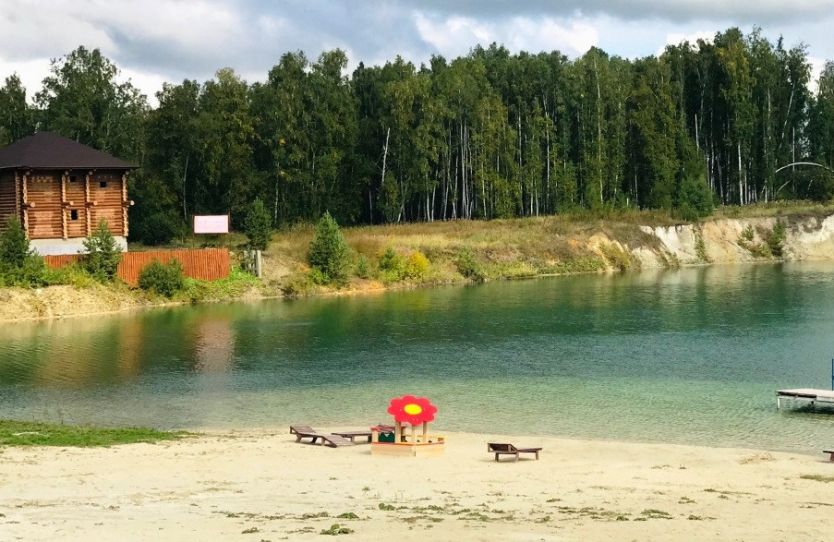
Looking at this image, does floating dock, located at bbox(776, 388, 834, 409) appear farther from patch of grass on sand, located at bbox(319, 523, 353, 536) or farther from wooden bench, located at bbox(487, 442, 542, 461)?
patch of grass on sand, located at bbox(319, 523, 353, 536)

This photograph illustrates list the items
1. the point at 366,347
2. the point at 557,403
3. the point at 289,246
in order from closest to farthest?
1. the point at 557,403
2. the point at 366,347
3. the point at 289,246

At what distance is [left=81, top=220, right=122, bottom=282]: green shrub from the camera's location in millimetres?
71812

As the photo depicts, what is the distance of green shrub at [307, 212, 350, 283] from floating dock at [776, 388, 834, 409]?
1894 inches

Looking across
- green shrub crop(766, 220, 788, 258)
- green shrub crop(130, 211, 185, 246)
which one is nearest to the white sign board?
green shrub crop(130, 211, 185, 246)

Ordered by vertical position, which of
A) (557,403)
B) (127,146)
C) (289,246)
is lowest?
(557,403)

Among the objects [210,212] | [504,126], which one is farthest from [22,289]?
[504,126]

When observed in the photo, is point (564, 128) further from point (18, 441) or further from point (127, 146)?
point (18, 441)

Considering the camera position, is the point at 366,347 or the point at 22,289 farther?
the point at 22,289

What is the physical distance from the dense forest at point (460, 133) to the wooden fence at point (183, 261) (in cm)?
1307

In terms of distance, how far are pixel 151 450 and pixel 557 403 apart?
14.2 m

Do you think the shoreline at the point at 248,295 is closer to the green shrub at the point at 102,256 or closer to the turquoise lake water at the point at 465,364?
the turquoise lake water at the point at 465,364

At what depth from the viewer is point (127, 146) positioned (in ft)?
312

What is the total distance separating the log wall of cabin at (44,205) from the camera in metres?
74.2

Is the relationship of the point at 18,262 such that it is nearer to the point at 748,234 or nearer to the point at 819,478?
the point at 819,478
